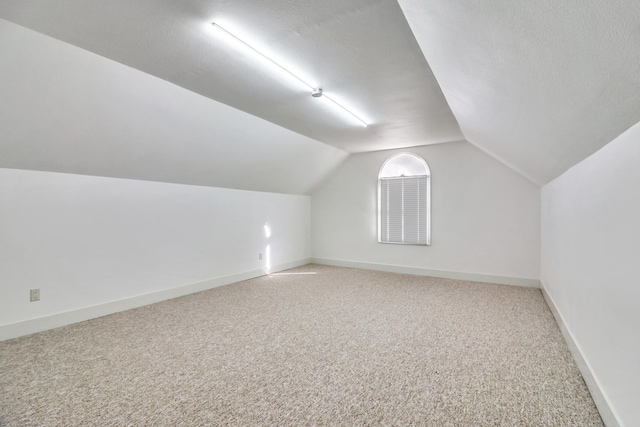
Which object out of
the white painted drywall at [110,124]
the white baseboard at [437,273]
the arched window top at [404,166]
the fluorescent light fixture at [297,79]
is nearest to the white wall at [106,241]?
the white painted drywall at [110,124]

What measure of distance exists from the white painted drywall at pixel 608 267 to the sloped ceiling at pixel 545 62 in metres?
0.20

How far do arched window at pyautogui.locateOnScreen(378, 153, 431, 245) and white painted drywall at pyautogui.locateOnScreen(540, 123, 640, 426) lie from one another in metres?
2.77

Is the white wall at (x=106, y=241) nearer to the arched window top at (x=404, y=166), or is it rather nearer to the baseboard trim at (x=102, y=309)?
the baseboard trim at (x=102, y=309)

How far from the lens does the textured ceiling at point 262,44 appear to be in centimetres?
181

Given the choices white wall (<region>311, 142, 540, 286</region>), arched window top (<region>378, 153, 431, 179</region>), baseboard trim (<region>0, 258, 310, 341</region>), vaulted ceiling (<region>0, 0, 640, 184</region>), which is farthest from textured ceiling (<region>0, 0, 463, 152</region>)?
baseboard trim (<region>0, 258, 310, 341</region>)

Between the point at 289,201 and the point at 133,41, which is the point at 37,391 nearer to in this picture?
the point at 133,41

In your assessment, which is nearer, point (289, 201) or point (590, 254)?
point (590, 254)

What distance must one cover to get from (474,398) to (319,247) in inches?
198

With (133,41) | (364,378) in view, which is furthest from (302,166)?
(364,378)

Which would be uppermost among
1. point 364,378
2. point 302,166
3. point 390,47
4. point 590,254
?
point 390,47

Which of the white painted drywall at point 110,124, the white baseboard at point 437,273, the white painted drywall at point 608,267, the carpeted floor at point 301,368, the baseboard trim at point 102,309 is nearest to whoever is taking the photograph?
the white painted drywall at point 608,267

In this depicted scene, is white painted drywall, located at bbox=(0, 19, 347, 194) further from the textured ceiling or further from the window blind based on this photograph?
the window blind

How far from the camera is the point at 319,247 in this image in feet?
22.5

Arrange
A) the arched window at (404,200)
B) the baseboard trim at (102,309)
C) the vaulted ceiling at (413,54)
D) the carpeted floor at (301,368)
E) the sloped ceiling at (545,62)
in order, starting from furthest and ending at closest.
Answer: the arched window at (404,200) < the baseboard trim at (102,309) < the carpeted floor at (301,368) < the vaulted ceiling at (413,54) < the sloped ceiling at (545,62)
